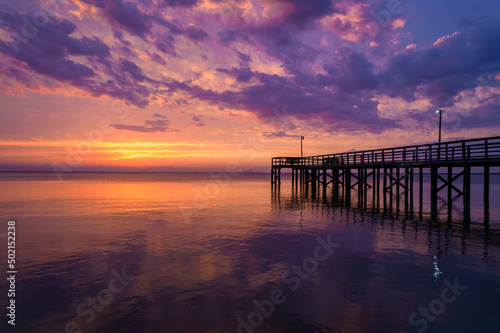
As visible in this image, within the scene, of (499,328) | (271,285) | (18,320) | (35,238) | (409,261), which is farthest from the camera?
(35,238)

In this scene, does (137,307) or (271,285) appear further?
(271,285)

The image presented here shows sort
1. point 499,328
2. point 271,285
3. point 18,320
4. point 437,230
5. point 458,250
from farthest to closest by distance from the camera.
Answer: point 437,230 → point 458,250 → point 271,285 → point 18,320 → point 499,328

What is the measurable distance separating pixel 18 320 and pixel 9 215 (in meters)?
16.6

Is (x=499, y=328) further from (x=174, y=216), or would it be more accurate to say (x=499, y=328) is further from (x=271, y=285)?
(x=174, y=216)

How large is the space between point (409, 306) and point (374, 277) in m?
1.52

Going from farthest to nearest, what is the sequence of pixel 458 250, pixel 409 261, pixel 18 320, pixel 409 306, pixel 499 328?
1. pixel 458 250
2. pixel 409 261
3. pixel 409 306
4. pixel 18 320
5. pixel 499 328

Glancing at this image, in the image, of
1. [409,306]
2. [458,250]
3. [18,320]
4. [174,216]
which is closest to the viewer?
[18,320]

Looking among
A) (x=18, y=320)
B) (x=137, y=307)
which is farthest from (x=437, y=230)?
(x=18, y=320)

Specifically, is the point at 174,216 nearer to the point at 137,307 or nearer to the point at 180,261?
the point at 180,261

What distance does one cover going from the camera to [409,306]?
5879mm

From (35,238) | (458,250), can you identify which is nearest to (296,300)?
(458,250)

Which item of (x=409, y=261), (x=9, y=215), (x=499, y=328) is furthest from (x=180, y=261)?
(x=9, y=215)

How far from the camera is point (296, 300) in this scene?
244 inches

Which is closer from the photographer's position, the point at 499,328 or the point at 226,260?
the point at 499,328
